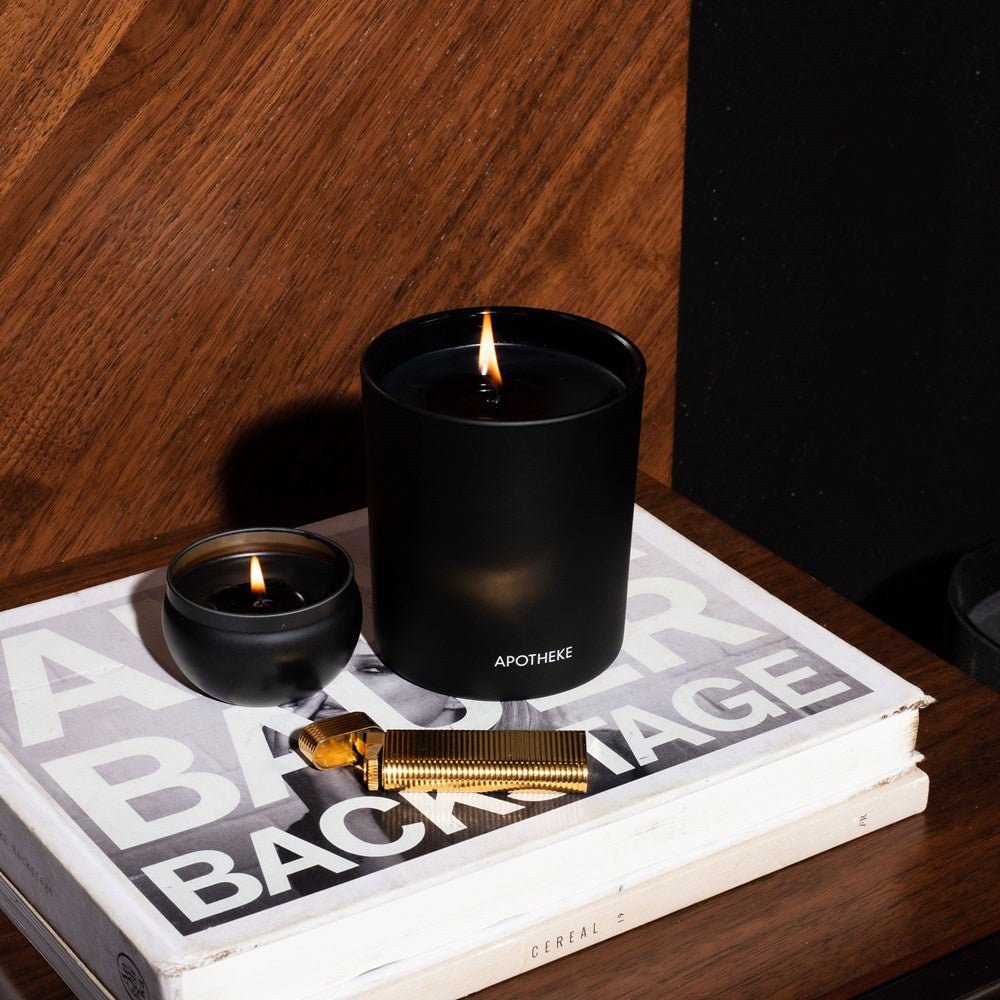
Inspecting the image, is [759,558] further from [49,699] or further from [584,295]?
[49,699]

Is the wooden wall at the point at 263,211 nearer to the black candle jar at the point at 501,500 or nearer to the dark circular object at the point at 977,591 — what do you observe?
the black candle jar at the point at 501,500

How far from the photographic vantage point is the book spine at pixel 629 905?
51 centimetres

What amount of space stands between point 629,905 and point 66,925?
0.21 metres

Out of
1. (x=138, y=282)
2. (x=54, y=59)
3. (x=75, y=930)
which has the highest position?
(x=54, y=59)

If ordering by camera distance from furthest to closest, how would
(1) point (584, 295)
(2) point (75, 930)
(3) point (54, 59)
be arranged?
(1) point (584, 295) → (3) point (54, 59) → (2) point (75, 930)

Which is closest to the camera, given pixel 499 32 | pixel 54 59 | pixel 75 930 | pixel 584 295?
pixel 75 930

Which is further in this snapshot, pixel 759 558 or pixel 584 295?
pixel 584 295

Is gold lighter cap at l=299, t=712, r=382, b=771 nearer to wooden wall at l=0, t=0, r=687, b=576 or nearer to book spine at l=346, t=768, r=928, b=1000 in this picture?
book spine at l=346, t=768, r=928, b=1000

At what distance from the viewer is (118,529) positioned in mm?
782

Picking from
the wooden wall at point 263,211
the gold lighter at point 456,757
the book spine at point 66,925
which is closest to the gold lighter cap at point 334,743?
the gold lighter at point 456,757

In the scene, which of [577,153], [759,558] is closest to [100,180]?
[577,153]

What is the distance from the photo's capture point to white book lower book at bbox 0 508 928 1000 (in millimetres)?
488

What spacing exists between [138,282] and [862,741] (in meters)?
0.41

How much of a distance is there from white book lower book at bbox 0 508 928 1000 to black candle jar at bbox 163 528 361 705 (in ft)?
0.07
